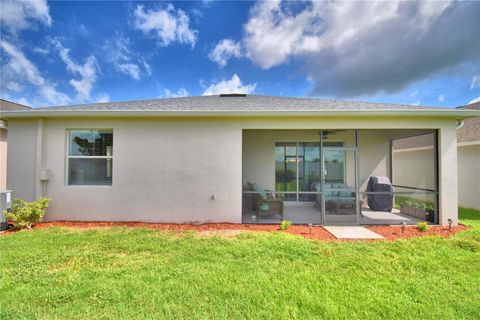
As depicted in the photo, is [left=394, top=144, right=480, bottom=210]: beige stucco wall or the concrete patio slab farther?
[left=394, top=144, right=480, bottom=210]: beige stucco wall

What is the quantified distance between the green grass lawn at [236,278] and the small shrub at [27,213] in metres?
0.80

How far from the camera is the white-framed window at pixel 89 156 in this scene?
6.58 m

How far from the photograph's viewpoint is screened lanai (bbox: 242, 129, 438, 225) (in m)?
6.36

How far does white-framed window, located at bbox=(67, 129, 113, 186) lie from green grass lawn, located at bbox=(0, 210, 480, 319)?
78.4 inches

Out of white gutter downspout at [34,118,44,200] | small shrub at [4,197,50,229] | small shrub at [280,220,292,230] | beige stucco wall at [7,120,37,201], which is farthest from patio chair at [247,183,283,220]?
beige stucco wall at [7,120,37,201]

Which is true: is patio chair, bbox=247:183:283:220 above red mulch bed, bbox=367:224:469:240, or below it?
above

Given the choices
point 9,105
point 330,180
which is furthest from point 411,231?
point 9,105

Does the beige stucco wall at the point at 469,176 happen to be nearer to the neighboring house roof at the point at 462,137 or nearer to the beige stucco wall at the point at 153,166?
the neighboring house roof at the point at 462,137

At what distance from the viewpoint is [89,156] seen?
6.59 meters

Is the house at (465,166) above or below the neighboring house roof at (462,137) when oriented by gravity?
below

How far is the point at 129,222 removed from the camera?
6398mm

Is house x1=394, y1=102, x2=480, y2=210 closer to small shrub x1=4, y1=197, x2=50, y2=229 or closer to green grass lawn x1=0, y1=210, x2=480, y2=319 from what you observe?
green grass lawn x1=0, y1=210, x2=480, y2=319

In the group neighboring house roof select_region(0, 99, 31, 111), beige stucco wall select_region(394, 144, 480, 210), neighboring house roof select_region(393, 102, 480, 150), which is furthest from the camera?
neighboring house roof select_region(0, 99, 31, 111)

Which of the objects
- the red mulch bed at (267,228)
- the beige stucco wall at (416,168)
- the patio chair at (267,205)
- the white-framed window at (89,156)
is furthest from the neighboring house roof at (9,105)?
the beige stucco wall at (416,168)
